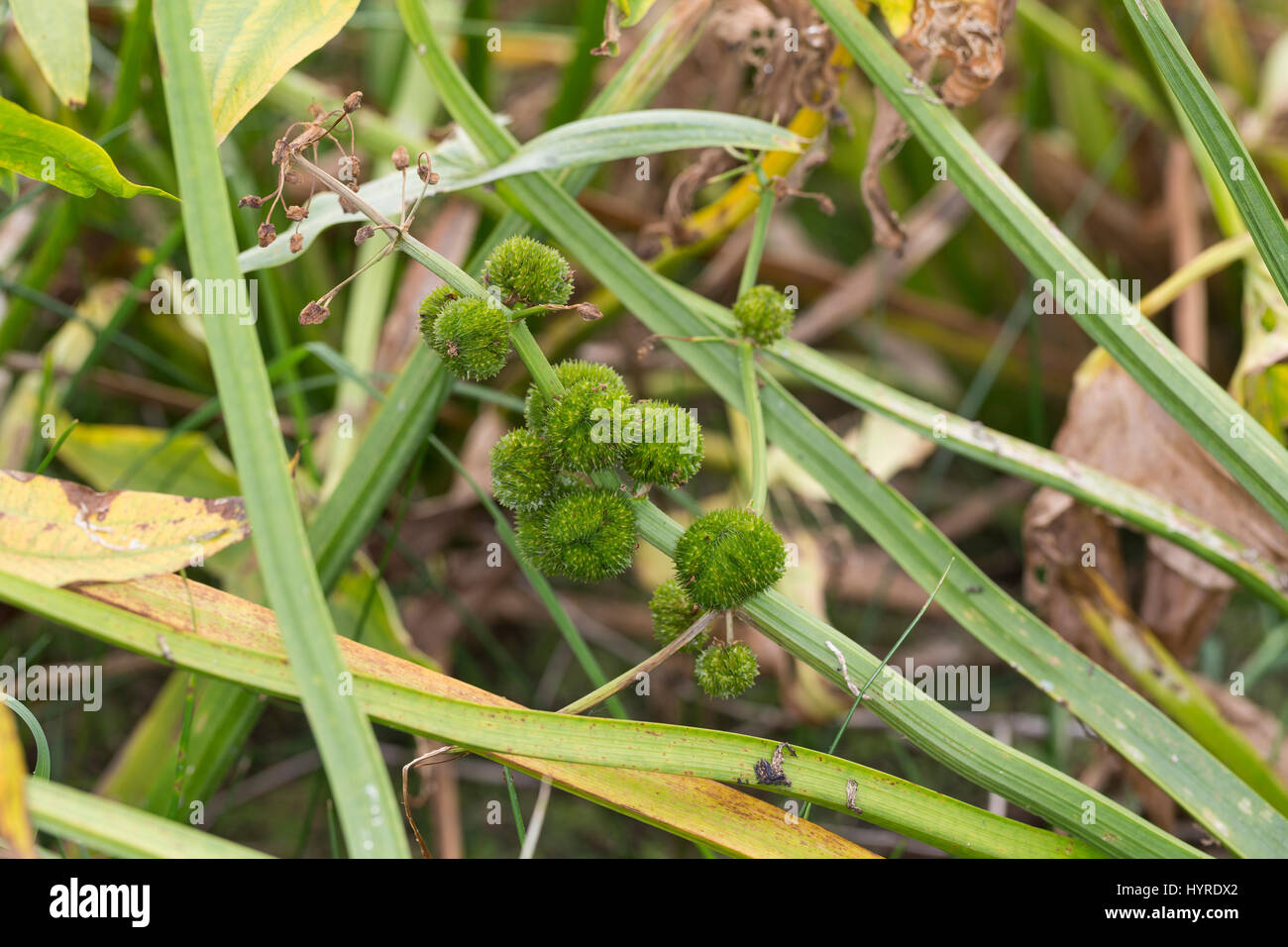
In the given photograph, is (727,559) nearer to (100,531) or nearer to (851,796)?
(851,796)

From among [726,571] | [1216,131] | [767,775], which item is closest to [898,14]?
[1216,131]

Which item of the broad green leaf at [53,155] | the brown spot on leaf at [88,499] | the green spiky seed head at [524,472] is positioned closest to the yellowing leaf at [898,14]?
the green spiky seed head at [524,472]

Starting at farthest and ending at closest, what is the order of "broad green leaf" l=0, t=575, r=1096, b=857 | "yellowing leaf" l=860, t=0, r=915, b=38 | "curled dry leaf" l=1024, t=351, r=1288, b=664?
"curled dry leaf" l=1024, t=351, r=1288, b=664 < "yellowing leaf" l=860, t=0, r=915, b=38 < "broad green leaf" l=0, t=575, r=1096, b=857

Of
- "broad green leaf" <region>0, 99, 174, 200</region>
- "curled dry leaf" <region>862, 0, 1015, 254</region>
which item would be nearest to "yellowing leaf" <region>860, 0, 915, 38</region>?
"curled dry leaf" <region>862, 0, 1015, 254</region>

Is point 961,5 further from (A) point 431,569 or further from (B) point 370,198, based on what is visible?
(A) point 431,569

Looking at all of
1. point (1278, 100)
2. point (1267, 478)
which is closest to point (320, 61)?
point (1278, 100)

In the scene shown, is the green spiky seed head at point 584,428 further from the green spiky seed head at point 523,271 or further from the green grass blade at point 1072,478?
the green grass blade at point 1072,478

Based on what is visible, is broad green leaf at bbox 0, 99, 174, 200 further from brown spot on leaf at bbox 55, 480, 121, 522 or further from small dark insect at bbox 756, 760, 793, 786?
small dark insect at bbox 756, 760, 793, 786
